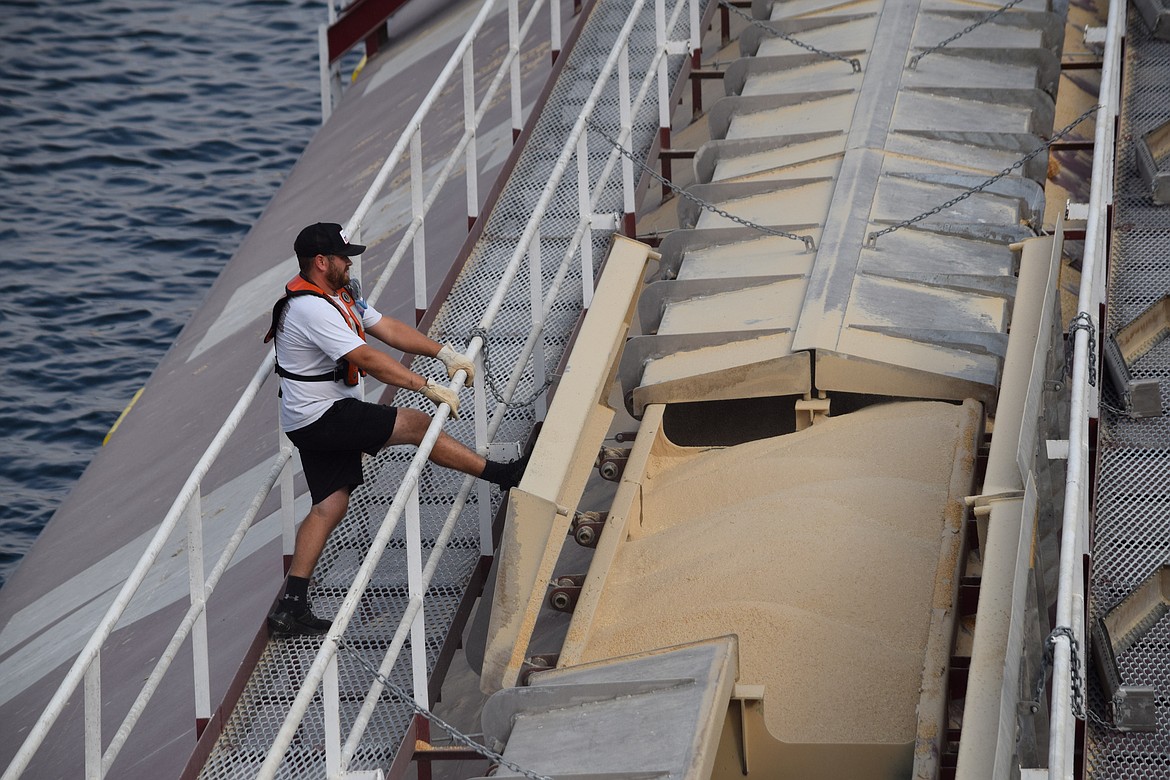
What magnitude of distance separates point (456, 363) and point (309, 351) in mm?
626

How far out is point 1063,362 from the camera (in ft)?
24.4

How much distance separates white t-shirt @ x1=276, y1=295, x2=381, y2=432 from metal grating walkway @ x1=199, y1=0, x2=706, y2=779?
806 mm

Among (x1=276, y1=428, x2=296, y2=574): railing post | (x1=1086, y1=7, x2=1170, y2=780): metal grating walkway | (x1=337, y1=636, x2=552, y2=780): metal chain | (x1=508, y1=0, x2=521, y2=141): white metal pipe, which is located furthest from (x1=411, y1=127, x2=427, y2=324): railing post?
(x1=1086, y1=7, x2=1170, y2=780): metal grating walkway

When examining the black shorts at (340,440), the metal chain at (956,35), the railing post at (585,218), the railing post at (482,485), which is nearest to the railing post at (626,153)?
the railing post at (585,218)

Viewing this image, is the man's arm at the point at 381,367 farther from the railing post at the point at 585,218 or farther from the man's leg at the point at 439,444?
the railing post at the point at 585,218

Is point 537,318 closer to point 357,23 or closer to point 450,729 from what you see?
point 450,729

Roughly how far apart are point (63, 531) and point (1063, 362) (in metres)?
7.85

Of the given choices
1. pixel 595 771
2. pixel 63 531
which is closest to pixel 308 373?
pixel 595 771

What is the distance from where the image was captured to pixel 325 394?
635 cm

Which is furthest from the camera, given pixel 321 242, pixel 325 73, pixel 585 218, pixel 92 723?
pixel 325 73

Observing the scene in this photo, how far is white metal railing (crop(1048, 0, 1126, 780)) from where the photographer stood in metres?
4.45

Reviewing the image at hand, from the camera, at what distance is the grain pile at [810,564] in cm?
616

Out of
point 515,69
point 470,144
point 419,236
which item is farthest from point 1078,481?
point 515,69

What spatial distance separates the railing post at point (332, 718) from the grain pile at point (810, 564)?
149 cm
